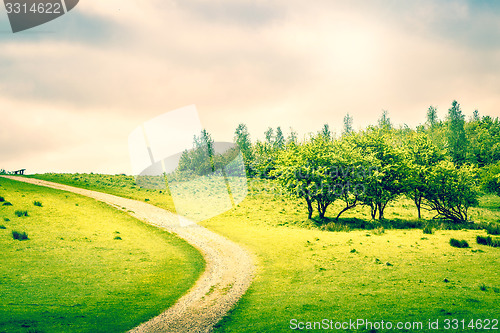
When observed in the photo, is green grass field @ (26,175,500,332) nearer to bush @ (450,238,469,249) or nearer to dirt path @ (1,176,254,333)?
bush @ (450,238,469,249)

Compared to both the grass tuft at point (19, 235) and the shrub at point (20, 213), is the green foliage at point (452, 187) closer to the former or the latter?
the grass tuft at point (19, 235)

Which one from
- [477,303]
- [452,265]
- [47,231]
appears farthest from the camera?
[47,231]

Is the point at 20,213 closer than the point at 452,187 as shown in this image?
Yes

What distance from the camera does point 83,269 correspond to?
22359 millimetres

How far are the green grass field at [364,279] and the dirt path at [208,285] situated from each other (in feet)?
3.39

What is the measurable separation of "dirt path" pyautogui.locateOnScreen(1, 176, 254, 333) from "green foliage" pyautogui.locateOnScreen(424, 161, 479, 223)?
35.6 metres

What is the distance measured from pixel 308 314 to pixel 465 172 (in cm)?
4472

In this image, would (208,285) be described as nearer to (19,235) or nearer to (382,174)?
(19,235)

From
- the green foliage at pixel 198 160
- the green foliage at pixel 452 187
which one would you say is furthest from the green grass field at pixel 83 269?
the green foliage at pixel 198 160

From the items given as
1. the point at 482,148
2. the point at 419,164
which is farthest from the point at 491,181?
the point at 482,148

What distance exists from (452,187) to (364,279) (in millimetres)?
35563

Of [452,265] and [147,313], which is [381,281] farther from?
[147,313]

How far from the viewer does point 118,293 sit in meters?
19.1

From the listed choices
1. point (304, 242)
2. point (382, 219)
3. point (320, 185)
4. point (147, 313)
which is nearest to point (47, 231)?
point (147, 313)
